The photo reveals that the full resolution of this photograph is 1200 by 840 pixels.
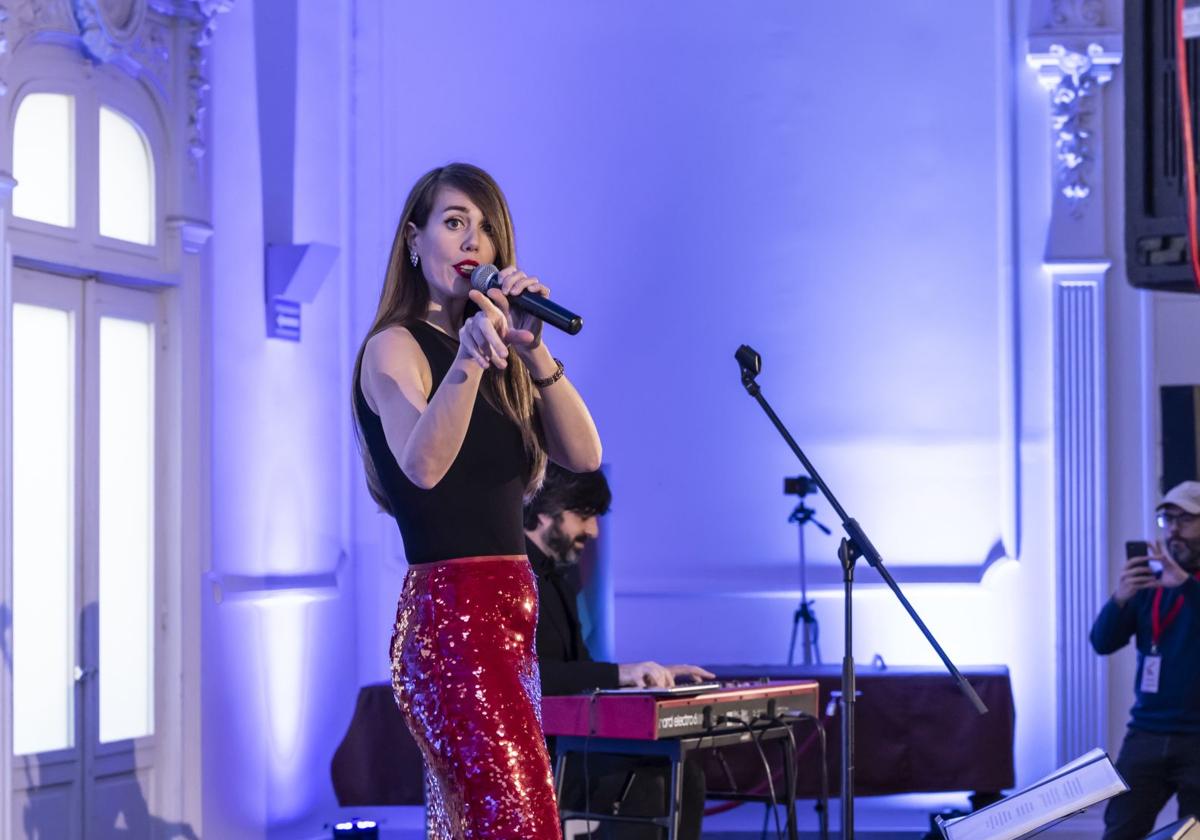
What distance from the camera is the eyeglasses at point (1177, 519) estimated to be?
4.93 metres

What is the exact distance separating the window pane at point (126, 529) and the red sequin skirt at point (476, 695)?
325 cm

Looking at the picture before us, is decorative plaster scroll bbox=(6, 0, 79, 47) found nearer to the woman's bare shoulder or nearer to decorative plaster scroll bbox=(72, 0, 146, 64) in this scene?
decorative plaster scroll bbox=(72, 0, 146, 64)

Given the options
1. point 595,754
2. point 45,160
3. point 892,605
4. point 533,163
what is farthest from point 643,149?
point 595,754

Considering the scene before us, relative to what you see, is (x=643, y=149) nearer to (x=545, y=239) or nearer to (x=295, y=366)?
(x=545, y=239)

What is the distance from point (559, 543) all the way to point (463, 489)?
2.14 m

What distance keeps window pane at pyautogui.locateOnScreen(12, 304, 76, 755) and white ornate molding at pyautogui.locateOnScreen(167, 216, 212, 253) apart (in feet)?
1.82

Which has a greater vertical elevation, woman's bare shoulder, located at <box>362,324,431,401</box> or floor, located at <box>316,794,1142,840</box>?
woman's bare shoulder, located at <box>362,324,431,401</box>

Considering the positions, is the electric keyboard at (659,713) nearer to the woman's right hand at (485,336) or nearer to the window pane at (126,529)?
the woman's right hand at (485,336)

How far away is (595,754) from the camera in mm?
4320

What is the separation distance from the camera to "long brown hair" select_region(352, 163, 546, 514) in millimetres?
2305

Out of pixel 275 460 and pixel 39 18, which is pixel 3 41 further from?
pixel 275 460

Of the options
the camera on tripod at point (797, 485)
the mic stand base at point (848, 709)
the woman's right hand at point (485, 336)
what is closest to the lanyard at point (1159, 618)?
the camera on tripod at point (797, 485)

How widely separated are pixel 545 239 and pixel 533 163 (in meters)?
0.34

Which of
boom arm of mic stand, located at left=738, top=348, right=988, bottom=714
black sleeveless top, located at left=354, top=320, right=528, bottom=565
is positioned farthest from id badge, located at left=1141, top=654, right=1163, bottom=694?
black sleeveless top, located at left=354, top=320, right=528, bottom=565
